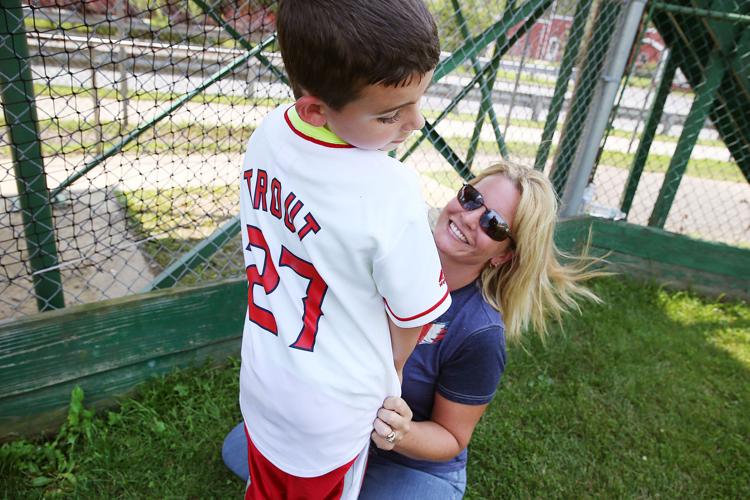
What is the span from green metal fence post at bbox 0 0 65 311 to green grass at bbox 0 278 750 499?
0.56 m

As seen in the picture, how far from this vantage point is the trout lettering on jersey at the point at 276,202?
3.06ft

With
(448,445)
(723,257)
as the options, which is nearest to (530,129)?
(723,257)

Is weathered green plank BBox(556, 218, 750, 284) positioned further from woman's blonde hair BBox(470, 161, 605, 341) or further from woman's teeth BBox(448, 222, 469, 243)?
woman's teeth BBox(448, 222, 469, 243)

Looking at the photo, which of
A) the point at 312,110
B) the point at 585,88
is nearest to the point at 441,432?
the point at 312,110

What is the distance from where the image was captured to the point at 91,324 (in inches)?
82.3

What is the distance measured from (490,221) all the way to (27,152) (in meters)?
1.71

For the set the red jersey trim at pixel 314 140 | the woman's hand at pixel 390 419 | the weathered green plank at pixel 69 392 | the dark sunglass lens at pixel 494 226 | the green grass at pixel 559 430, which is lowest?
the green grass at pixel 559 430

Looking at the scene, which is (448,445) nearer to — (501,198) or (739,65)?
(501,198)

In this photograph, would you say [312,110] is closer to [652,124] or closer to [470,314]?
[470,314]

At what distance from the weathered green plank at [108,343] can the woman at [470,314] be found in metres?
1.13

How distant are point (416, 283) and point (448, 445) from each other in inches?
33.4

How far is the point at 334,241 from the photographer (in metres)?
0.91

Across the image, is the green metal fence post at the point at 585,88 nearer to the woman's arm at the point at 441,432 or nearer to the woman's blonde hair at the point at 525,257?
the woman's blonde hair at the point at 525,257

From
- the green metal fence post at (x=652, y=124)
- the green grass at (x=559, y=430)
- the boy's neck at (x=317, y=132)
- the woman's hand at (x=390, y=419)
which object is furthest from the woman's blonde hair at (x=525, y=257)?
the green metal fence post at (x=652, y=124)
